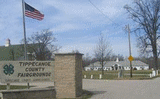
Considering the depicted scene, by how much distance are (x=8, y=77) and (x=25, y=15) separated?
4894 millimetres

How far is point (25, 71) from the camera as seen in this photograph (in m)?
10.7

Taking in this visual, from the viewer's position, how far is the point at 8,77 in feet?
34.4

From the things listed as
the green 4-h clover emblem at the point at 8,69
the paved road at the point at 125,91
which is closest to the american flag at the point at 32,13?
the green 4-h clover emblem at the point at 8,69

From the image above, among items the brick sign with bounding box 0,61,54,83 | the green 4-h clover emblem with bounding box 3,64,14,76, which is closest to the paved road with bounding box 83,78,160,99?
the brick sign with bounding box 0,61,54,83

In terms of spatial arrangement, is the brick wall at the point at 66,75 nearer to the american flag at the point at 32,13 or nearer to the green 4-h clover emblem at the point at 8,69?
the green 4-h clover emblem at the point at 8,69

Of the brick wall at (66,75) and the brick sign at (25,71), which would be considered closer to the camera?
the brick sign at (25,71)

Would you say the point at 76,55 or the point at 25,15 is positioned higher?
the point at 25,15

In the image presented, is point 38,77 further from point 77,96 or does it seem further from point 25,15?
point 25,15

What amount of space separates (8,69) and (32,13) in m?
5.02

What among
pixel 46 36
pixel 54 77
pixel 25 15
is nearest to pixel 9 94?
pixel 54 77

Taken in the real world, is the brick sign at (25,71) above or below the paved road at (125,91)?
above

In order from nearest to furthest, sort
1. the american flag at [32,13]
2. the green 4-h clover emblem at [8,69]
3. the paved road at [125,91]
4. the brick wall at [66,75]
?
the green 4-h clover emblem at [8,69] < the brick wall at [66,75] < the paved road at [125,91] < the american flag at [32,13]

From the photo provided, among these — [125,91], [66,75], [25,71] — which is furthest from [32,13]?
[125,91]

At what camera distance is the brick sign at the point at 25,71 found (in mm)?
10477
